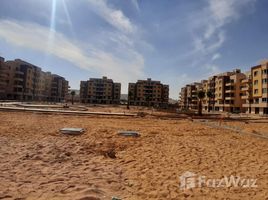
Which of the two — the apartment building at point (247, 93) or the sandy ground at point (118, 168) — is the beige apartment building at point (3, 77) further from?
the sandy ground at point (118, 168)

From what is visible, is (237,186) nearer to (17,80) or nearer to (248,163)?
(248,163)

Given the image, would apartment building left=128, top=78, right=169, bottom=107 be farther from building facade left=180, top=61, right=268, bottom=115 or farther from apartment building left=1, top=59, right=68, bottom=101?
apartment building left=1, top=59, right=68, bottom=101

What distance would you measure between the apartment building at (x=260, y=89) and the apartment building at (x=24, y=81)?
92.6 metres

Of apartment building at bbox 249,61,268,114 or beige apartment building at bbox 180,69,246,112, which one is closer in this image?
apartment building at bbox 249,61,268,114

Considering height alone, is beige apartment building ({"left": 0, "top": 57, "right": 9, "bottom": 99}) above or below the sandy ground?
above

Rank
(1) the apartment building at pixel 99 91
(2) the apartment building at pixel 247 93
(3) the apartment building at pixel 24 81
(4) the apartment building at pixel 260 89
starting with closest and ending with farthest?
Answer: (4) the apartment building at pixel 260 89
(2) the apartment building at pixel 247 93
(3) the apartment building at pixel 24 81
(1) the apartment building at pixel 99 91

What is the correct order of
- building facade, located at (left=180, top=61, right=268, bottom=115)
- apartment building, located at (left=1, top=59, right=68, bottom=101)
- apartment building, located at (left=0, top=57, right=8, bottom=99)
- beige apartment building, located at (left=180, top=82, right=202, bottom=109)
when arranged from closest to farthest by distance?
1. building facade, located at (left=180, top=61, right=268, bottom=115)
2. apartment building, located at (left=0, top=57, right=8, bottom=99)
3. apartment building, located at (left=1, top=59, right=68, bottom=101)
4. beige apartment building, located at (left=180, top=82, right=202, bottom=109)

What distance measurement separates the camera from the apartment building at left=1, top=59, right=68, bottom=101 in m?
111

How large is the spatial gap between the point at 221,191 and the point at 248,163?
3.98 metres

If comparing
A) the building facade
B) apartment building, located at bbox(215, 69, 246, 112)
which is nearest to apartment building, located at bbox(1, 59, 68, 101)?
the building facade

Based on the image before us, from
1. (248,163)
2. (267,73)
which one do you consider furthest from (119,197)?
(267,73)

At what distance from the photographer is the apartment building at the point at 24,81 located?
110688mm

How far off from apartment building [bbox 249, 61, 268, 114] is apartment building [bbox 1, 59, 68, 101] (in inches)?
3646

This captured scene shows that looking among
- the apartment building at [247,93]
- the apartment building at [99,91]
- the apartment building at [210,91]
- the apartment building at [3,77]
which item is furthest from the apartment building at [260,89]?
the apartment building at [99,91]
